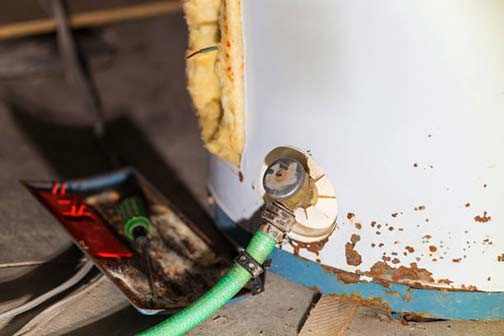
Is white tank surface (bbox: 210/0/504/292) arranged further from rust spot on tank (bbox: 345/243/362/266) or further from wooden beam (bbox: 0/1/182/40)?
wooden beam (bbox: 0/1/182/40)

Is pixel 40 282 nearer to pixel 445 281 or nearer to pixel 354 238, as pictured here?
pixel 354 238

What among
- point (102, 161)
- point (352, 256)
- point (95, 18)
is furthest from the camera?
point (95, 18)

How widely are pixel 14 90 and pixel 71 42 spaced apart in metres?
0.21

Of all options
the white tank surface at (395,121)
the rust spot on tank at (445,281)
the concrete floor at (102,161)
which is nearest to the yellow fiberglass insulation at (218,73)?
the white tank surface at (395,121)

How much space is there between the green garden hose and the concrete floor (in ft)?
0.29

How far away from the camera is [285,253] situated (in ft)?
3.44

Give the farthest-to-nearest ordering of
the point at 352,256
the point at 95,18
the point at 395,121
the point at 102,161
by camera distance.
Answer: the point at 95,18 → the point at 102,161 → the point at 352,256 → the point at 395,121

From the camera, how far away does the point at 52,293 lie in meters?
1.02

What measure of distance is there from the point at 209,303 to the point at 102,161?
781 millimetres

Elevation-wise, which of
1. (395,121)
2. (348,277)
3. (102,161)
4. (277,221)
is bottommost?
(102,161)

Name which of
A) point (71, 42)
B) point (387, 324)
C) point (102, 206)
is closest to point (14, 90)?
point (71, 42)

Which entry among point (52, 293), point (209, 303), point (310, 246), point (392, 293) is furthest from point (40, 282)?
point (392, 293)

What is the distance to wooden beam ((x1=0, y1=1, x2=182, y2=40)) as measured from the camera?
6.57ft

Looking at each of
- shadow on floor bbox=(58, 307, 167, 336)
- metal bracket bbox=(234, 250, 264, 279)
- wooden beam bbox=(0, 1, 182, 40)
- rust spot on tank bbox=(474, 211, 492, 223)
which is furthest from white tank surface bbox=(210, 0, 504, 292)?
wooden beam bbox=(0, 1, 182, 40)
